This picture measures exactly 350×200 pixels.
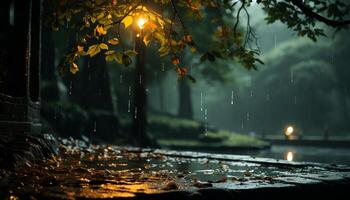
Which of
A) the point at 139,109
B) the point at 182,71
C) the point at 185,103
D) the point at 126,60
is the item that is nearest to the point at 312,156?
the point at 139,109

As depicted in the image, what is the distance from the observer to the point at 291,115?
161ft

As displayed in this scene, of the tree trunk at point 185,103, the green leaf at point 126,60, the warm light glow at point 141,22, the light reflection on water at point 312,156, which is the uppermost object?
the tree trunk at point 185,103

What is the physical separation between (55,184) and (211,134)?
86.5 feet

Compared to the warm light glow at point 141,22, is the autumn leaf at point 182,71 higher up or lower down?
A: lower down

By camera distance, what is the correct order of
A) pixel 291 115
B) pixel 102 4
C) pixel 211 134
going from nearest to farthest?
pixel 102 4 → pixel 211 134 → pixel 291 115

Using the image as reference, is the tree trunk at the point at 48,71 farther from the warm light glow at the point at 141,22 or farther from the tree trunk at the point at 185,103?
the warm light glow at the point at 141,22

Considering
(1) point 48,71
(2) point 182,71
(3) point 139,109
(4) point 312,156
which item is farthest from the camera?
(1) point 48,71

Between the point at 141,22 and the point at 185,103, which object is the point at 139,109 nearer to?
the point at 141,22

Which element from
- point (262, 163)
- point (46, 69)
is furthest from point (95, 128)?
point (262, 163)

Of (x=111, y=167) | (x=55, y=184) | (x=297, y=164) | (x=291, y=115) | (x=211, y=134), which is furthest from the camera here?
(x=291, y=115)

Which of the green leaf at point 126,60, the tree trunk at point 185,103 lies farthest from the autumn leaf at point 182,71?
the tree trunk at point 185,103

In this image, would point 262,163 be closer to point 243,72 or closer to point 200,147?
point 200,147

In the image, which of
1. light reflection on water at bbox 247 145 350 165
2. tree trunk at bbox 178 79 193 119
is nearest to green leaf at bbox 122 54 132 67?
light reflection on water at bbox 247 145 350 165

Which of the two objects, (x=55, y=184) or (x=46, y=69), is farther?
(x=46, y=69)
